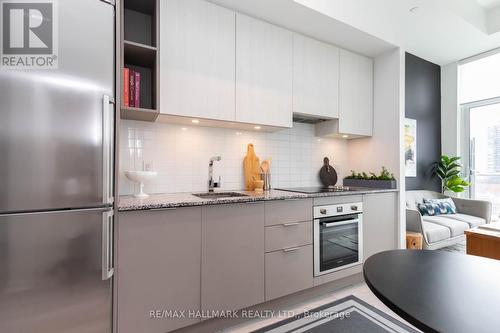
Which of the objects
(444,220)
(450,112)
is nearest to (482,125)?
(450,112)

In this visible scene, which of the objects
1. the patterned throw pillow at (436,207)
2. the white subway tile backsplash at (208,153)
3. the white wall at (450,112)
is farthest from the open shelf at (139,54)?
the white wall at (450,112)

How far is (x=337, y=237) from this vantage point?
2.36m

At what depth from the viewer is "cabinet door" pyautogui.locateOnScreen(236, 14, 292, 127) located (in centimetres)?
224

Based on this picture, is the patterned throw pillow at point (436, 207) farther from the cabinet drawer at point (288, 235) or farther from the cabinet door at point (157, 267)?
the cabinet door at point (157, 267)

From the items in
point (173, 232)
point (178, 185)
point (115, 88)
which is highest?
point (115, 88)

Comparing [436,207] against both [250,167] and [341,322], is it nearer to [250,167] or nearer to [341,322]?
[341,322]

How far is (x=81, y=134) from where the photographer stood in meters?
1.27

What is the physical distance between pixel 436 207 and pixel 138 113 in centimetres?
426

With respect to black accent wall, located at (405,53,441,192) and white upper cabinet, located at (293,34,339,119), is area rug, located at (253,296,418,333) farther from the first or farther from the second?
black accent wall, located at (405,53,441,192)

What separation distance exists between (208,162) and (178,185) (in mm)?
365

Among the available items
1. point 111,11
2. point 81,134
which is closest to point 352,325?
point 81,134

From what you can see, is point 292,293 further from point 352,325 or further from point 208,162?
point 208,162

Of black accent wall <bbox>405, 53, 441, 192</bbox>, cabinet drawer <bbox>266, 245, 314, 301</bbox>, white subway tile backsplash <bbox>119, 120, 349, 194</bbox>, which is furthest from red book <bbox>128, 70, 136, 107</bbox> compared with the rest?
black accent wall <bbox>405, 53, 441, 192</bbox>

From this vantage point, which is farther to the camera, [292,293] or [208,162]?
[208,162]
